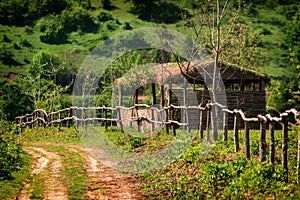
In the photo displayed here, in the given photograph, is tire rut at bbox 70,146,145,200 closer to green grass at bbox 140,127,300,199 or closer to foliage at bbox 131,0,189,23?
green grass at bbox 140,127,300,199

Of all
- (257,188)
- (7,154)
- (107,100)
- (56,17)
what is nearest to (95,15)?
(56,17)

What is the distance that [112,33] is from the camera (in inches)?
4395

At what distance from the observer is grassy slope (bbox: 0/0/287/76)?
92188 mm

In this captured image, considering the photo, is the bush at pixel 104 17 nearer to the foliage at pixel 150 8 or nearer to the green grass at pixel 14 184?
the foliage at pixel 150 8

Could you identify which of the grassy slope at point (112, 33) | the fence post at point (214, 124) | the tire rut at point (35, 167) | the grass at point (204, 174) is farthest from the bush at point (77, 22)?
the fence post at point (214, 124)

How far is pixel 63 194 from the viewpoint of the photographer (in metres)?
13.3

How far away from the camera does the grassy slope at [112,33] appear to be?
92.2 metres

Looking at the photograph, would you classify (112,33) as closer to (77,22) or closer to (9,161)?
(77,22)

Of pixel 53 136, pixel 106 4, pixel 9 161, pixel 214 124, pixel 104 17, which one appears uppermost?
pixel 106 4

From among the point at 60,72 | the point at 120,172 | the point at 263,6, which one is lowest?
the point at 120,172

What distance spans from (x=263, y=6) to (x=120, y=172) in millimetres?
118521

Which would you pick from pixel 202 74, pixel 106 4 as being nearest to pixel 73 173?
pixel 202 74

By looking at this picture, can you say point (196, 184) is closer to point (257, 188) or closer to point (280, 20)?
point (257, 188)

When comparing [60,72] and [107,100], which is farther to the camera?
[60,72]
